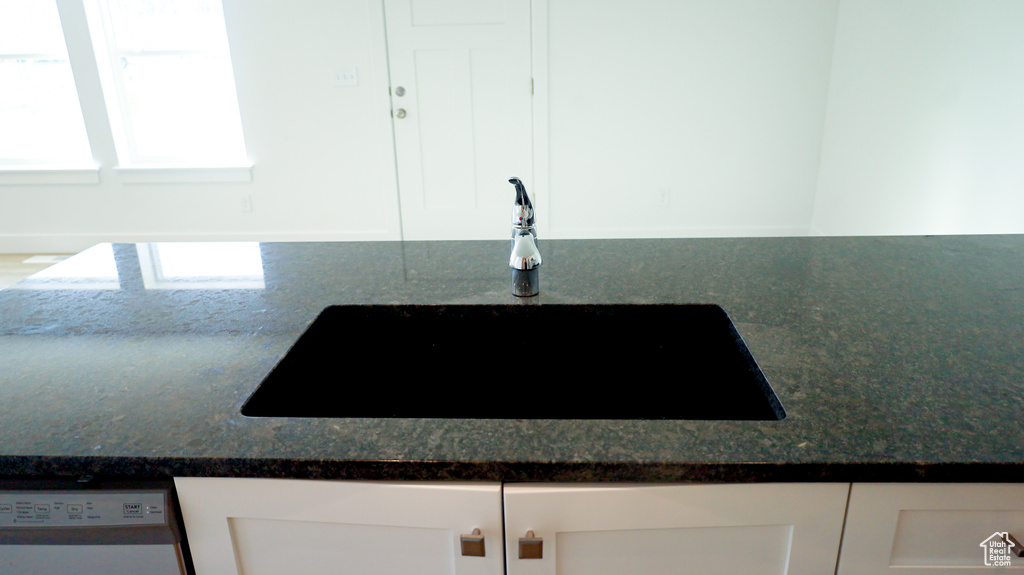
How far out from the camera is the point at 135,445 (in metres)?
0.68

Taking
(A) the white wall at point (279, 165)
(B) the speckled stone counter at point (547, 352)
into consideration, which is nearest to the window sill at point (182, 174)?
(A) the white wall at point (279, 165)

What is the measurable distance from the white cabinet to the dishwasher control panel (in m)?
0.04

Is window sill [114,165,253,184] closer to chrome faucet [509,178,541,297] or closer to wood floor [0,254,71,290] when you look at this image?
wood floor [0,254,71,290]

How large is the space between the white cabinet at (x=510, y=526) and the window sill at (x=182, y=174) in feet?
12.1

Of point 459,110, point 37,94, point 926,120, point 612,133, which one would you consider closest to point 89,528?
point 926,120

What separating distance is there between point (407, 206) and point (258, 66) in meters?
1.21

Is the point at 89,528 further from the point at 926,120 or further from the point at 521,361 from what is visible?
the point at 926,120

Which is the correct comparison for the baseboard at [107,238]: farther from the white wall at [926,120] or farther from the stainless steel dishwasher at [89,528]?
the stainless steel dishwasher at [89,528]

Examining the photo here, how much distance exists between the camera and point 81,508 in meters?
0.70

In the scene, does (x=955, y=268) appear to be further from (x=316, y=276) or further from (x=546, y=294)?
(x=316, y=276)

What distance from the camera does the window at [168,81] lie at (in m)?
3.85

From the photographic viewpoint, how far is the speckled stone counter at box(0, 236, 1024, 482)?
0.66 meters

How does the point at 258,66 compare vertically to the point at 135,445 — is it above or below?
above

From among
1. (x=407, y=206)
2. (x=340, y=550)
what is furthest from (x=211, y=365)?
(x=407, y=206)
